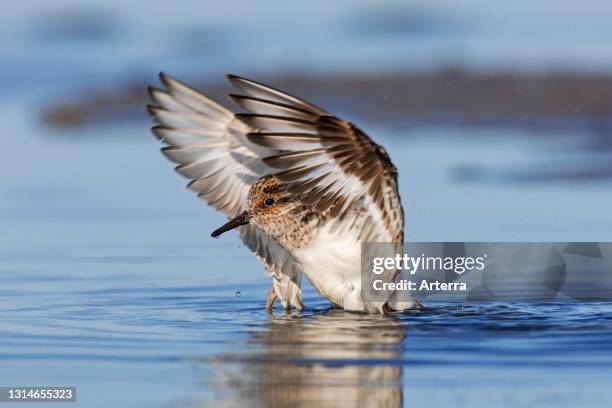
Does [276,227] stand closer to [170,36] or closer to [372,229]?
[372,229]

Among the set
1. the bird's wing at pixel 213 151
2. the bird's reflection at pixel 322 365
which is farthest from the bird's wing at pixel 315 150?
the bird's wing at pixel 213 151

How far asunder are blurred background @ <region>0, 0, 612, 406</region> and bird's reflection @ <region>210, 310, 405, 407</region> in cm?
2

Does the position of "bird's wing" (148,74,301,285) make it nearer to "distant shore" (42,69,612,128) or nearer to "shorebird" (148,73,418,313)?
"shorebird" (148,73,418,313)

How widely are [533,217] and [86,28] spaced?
19.2 m

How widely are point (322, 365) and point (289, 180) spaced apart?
123 cm

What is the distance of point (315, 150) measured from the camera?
28.2 ft

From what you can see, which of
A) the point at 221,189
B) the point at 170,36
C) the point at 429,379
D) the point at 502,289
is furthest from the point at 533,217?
the point at 170,36

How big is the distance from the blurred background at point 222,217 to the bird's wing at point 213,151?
648mm

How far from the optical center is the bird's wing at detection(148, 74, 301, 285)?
32.3 feet

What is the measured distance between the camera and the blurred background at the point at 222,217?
308 inches

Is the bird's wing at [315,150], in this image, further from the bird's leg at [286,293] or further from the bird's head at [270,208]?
the bird's leg at [286,293]

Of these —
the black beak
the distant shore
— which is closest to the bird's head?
the black beak

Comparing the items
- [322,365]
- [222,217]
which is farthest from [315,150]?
[222,217]

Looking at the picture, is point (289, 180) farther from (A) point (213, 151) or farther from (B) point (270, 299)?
(B) point (270, 299)
